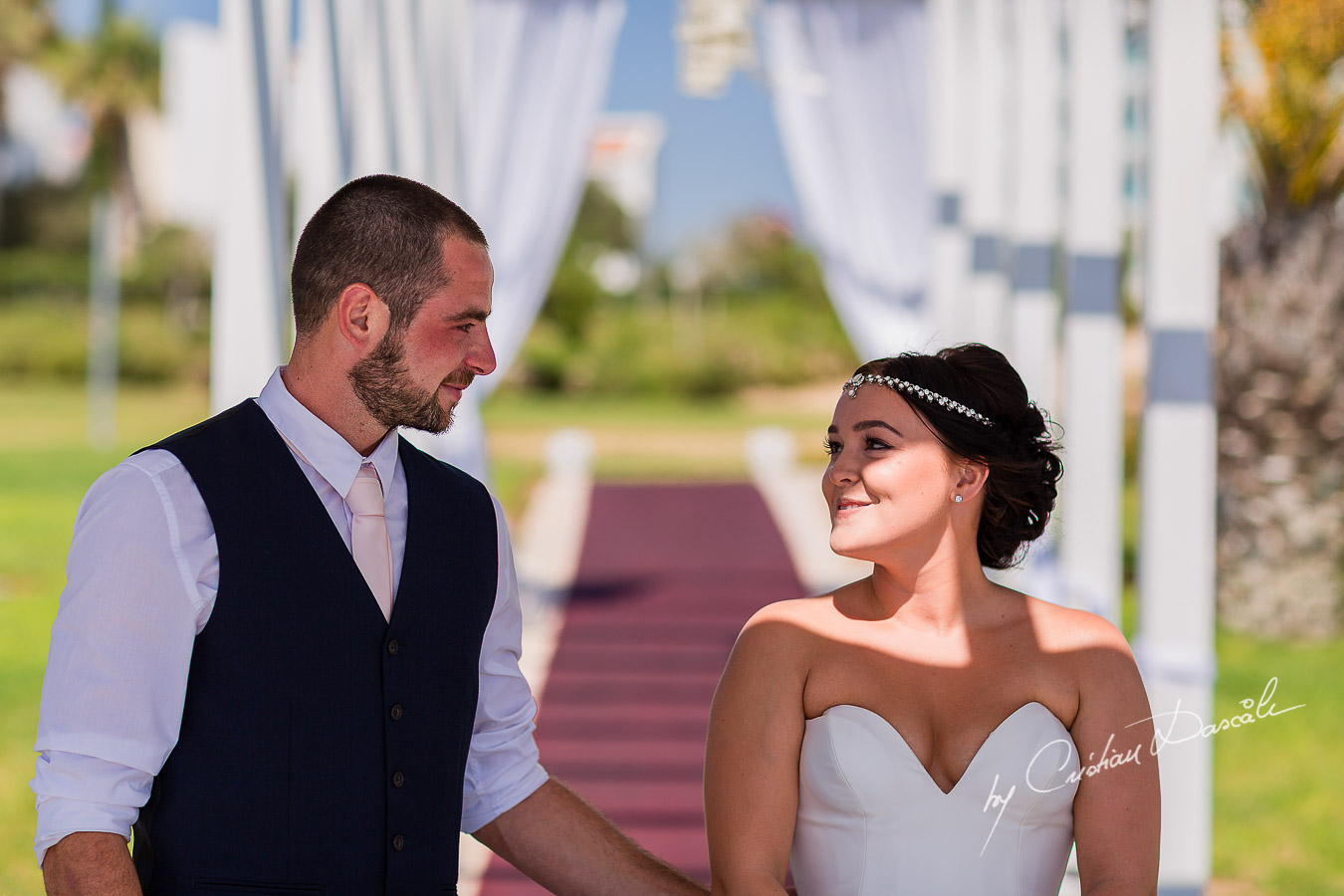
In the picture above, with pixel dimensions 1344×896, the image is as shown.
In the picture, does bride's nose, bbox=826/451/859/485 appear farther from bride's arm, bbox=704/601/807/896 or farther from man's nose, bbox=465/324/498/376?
man's nose, bbox=465/324/498/376

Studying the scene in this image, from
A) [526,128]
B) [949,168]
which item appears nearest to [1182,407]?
[949,168]

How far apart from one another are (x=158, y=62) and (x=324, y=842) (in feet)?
107

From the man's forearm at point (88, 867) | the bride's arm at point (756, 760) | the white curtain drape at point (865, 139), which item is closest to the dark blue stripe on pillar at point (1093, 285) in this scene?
the bride's arm at point (756, 760)

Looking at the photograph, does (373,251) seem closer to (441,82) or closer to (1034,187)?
(1034,187)

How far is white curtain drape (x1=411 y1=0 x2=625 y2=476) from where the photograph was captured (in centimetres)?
725

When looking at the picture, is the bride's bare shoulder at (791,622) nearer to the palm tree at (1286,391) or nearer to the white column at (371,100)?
the white column at (371,100)

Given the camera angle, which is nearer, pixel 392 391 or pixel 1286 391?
pixel 392 391

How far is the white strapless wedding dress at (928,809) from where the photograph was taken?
1837mm

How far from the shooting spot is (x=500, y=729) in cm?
187

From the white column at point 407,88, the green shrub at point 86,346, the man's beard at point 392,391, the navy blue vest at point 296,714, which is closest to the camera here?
the navy blue vest at point 296,714

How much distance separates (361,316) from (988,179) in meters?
5.77

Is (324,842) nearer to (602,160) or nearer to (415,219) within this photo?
(415,219)

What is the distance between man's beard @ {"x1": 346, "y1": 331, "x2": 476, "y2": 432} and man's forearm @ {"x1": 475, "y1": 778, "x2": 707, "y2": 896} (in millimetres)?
599

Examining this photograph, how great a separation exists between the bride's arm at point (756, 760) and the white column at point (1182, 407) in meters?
1.79
